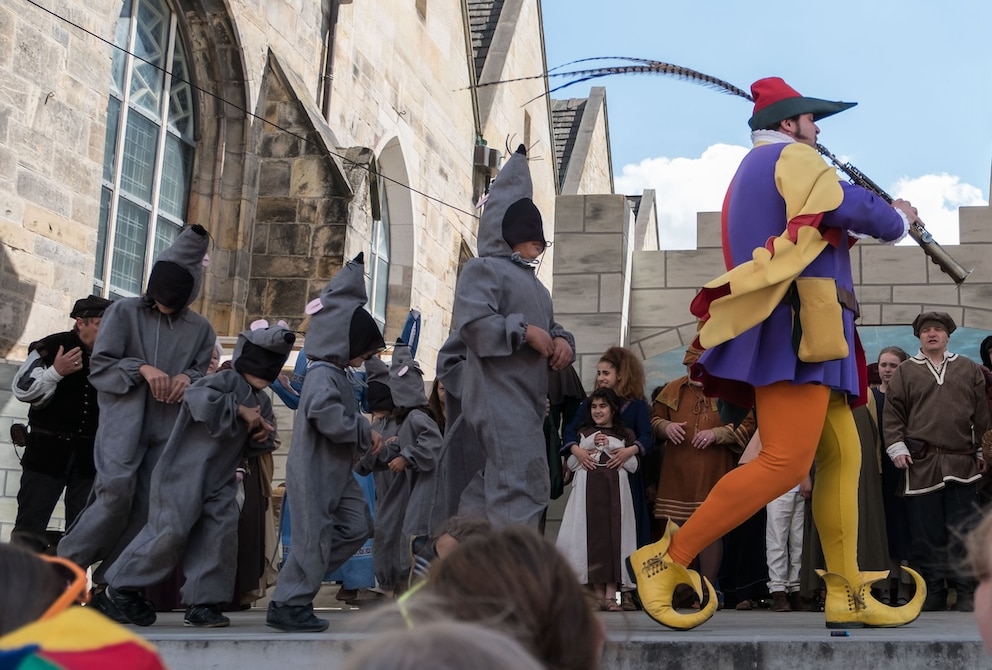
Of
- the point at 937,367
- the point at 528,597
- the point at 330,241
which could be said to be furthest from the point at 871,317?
the point at 528,597

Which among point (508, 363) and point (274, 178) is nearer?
point (508, 363)

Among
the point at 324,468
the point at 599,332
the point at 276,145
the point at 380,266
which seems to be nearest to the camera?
the point at 324,468

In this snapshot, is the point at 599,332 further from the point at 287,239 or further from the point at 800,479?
the point at 287,239

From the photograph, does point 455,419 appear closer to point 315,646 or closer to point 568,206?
point 315,646

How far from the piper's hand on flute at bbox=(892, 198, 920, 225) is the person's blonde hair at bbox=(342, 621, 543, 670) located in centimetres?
449

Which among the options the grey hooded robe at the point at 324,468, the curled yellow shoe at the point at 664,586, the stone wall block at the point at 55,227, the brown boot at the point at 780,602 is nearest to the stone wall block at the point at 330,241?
the stone wall block at the point at 55,227

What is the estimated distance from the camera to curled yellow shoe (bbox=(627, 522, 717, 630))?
5.07 m

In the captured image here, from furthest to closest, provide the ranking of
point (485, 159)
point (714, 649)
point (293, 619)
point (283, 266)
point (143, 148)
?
point (485, 159) → point (283, 266) → point (143, 148) → point (293, 619) → point (714, 649)

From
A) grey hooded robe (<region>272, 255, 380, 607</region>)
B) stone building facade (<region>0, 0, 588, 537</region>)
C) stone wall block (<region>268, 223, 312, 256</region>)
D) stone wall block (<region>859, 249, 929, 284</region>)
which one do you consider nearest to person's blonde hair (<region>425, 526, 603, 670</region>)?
grey hooded robe (<region>272, 255, 380, 607</region>)

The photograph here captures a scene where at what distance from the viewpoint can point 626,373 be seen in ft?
27.4

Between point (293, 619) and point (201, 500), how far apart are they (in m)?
0.80

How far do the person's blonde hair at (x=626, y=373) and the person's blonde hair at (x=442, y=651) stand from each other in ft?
22.6

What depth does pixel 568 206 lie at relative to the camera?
11.0 m

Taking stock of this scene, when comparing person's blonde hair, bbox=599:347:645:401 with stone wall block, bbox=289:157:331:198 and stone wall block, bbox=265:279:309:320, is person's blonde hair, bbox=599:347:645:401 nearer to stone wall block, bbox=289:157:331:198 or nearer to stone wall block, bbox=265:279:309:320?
stone wall block, bbox=265:279:309:320
